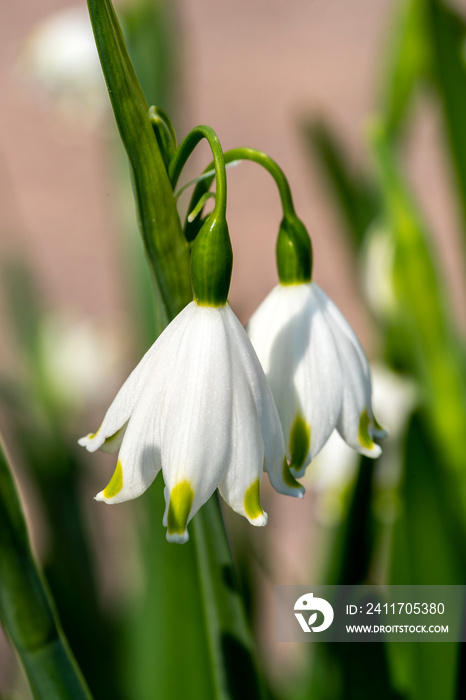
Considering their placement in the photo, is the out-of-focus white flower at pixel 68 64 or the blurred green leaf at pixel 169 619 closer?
the blurred green leaf at pixel 169 619

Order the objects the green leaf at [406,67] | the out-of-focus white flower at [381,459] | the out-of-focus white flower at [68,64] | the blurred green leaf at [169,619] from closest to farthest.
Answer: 1. the blurred green leaf at [169,619]
2. the out-of-focus white flower at [381,459]
3. the green leaf at [406,67]
4. the out-of-focus white flower at [68,64]

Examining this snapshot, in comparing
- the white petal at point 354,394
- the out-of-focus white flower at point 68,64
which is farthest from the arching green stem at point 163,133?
the out-of-focus white flower at point 68,64

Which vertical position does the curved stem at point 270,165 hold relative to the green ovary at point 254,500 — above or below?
above

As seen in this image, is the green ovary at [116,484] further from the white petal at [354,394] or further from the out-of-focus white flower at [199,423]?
the white petal at [354,394]

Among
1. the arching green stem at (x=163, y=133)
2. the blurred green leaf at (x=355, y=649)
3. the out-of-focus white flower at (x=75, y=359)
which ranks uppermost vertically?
the arching green stem at (x=163, y=133)

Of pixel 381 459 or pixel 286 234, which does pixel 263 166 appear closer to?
pixel 286 234

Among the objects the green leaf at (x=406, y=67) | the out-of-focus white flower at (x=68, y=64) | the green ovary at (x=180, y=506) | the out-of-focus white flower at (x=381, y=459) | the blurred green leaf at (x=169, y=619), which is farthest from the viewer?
the out-of-focus white flower at (x=68, y=64)

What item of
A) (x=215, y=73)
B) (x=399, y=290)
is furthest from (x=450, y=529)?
(x=215, y=73)

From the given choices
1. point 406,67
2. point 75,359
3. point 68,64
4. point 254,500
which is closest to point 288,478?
point 254,500
